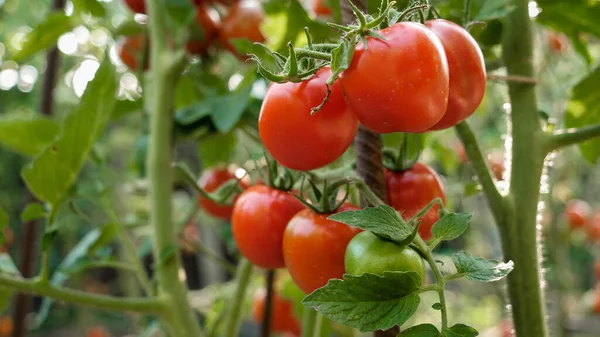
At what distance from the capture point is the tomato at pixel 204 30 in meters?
A: 0.96

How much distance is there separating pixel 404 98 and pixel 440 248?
0.70 m

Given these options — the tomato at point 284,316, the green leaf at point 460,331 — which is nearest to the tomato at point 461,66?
the green leaf at point 460,331

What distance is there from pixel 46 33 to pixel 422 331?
82 cm

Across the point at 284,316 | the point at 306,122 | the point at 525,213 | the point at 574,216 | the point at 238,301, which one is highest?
the point at 306,122

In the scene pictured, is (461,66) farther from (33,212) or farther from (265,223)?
(33,212)

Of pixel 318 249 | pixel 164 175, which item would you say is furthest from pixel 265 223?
pixel 164 175

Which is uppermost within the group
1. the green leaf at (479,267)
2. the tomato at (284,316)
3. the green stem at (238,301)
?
the green leaf at (479,267)

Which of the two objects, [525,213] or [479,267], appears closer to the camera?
[479,267]

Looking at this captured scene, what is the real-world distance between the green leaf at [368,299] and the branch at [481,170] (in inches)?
9.4

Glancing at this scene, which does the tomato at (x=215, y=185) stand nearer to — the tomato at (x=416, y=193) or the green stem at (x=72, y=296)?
the green stem at (x=72, y=296)

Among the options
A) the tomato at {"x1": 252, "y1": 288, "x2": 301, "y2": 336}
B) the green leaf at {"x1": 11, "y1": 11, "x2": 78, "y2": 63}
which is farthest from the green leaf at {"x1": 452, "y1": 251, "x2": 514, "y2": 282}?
the tomato at {"x1": 252, "y1": 288, "x2": 301, "y2": 336}

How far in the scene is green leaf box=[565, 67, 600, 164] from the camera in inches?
28.0

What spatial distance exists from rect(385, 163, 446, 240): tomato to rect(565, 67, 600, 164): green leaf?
1.11 feet

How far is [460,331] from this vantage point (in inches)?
13.3
